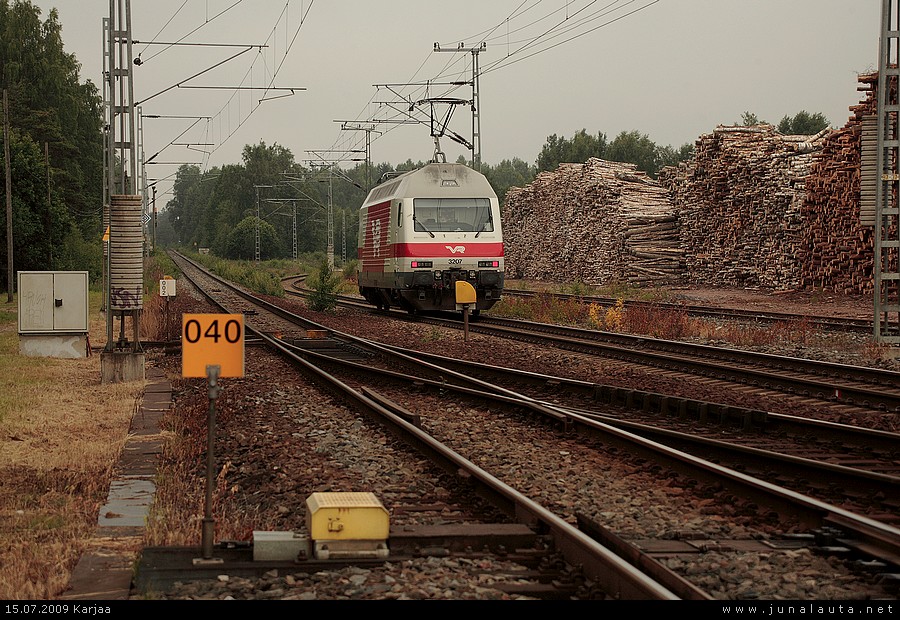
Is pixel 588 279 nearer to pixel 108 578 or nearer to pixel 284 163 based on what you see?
pixel 108 578

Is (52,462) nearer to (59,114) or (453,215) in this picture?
(453,215)

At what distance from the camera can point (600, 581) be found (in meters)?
5.05

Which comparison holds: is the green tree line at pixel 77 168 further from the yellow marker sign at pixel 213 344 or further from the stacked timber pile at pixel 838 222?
the yellow marker sign at pixel 213 344

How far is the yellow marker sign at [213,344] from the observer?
6.23 meters

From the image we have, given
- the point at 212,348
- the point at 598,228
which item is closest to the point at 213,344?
the point at 212,348

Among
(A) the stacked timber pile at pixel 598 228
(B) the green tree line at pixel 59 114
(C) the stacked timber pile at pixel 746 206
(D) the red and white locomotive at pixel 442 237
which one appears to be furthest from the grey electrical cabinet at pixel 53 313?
(B) the green tree line at pixel 59 114

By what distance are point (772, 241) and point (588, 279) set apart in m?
12.3

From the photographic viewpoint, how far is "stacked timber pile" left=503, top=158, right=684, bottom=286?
3900 cm

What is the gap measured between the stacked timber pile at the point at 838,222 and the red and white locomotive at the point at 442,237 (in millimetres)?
9348

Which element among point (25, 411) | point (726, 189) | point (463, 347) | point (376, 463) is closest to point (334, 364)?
point (463, 347)

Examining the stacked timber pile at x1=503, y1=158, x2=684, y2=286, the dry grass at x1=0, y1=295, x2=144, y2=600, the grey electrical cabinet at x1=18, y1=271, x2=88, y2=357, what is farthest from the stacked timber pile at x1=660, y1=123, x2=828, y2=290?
the dry grass at x1=0, y1=295, x2=144, y2=600

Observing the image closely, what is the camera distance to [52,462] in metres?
8.44

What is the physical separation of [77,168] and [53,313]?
5228 cm

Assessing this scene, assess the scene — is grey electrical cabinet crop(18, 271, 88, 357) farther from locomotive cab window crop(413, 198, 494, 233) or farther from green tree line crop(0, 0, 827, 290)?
green tree line crop(0, 0, 827, 290)
